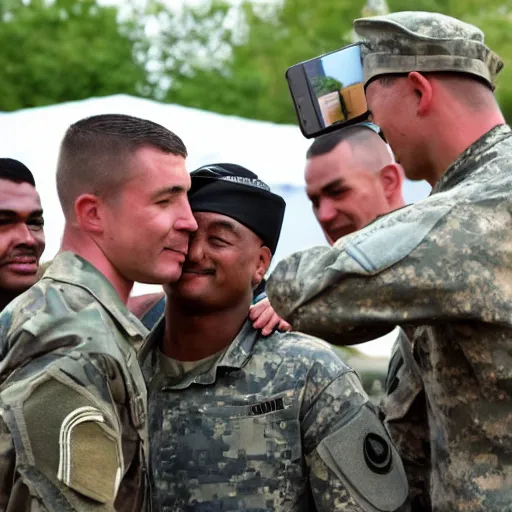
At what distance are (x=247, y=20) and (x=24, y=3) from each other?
6151 millimetres

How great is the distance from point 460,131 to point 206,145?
6.17m

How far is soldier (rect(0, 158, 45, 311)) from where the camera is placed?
4633 mm

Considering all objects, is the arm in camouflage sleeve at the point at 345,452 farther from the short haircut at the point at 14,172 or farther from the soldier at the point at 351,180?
the short haircut at the point at 14,172

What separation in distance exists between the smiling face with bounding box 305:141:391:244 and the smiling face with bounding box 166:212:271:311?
0.90 m

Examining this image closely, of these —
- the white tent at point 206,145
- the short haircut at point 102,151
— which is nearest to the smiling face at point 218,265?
the short haircut at point 102,151

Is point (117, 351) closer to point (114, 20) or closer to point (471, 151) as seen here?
point (471, 151)

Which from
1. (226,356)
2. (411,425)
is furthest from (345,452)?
(226,356)

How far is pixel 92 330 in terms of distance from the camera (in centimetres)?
287

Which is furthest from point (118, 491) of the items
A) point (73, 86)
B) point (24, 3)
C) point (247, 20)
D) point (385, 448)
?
point (247, 20)

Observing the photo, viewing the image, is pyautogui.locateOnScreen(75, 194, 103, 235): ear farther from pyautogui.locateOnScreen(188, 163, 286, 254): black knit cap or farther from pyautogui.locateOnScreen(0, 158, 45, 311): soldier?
pyautogui.locateOnScreen(0, 158, 45, 311): soldier

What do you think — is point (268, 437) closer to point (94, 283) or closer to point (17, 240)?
point (94, 283)

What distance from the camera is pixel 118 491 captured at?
290cm

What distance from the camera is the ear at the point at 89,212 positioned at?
3.19m

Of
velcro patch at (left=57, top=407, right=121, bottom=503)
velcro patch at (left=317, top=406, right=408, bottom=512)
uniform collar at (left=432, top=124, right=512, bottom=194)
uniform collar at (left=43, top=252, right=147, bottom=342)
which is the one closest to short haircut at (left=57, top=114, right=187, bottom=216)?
uniform collar at (left=43, top=252, right=147, bottom=342)
